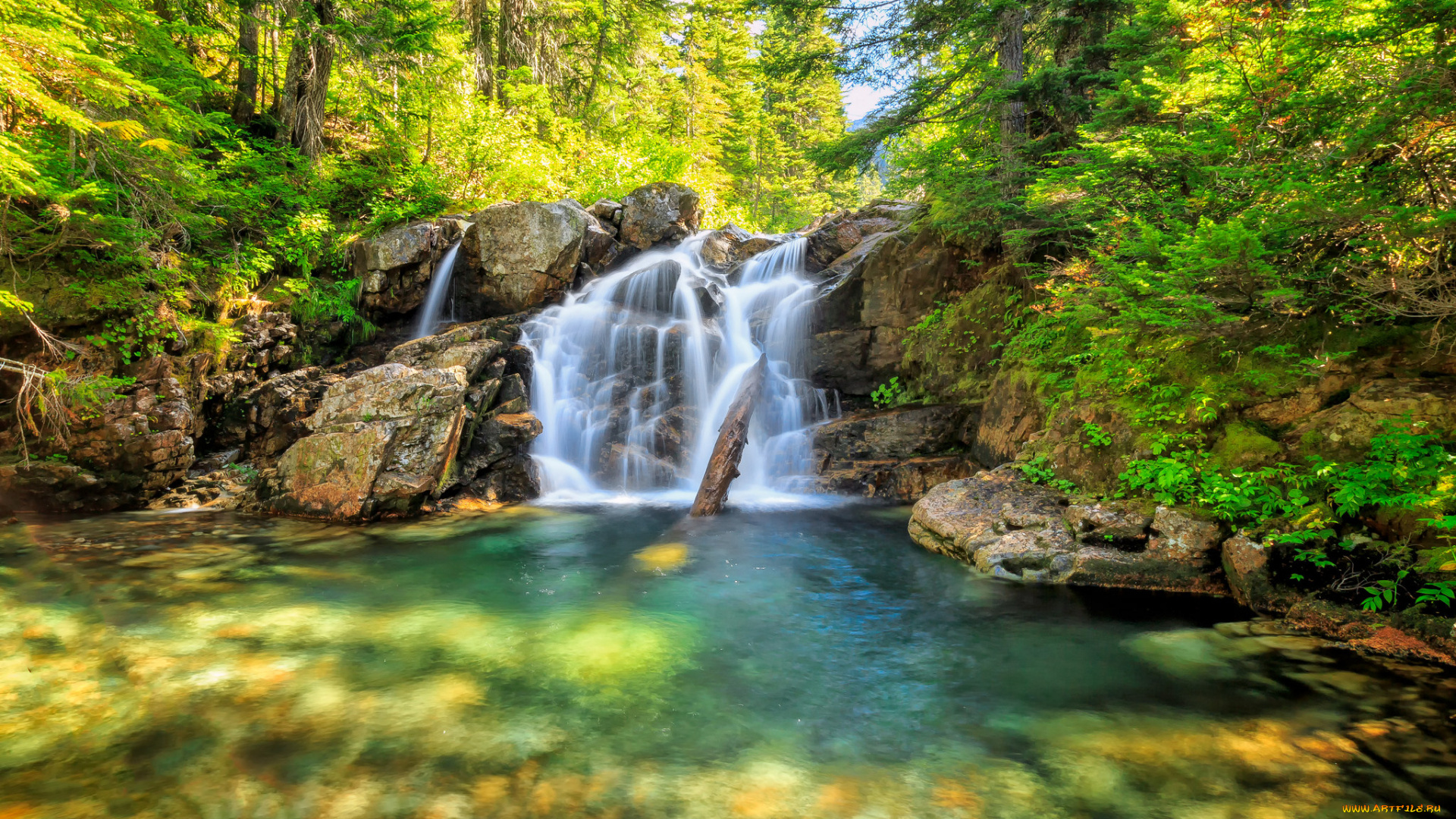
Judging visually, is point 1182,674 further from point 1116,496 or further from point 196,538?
point 196,538

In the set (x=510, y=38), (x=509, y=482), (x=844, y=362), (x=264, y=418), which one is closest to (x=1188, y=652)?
(x=844, y=362)

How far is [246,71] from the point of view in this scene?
13438mm

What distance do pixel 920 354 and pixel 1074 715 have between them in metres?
7.34

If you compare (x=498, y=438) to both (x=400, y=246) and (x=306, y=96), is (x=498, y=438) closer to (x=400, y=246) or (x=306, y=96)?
(x=400, y=246)

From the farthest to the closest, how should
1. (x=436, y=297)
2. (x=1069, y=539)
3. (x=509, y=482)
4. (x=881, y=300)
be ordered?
1. (x=436, y=297)
2. (x=881, y=300)
3. (x=509, y=482)
4. (x=1069, y=539)

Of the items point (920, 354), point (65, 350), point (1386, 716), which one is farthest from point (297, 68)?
point (1386, 716)

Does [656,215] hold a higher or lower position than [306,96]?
lower

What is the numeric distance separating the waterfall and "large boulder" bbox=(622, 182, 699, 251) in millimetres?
4056

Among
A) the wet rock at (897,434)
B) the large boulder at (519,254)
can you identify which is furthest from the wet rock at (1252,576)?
the large boulder at (519,254)

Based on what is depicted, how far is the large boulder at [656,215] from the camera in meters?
14.8

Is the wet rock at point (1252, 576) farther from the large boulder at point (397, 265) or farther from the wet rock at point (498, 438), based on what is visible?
the large boulder at point (397, 265)

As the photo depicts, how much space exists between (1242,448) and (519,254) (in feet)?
40.0

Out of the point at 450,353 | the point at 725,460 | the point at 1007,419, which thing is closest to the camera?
the point at 1007,419

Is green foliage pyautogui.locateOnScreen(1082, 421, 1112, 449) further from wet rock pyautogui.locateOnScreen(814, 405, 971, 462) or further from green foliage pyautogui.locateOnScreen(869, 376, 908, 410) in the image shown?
green foliage pyautogui.locateOnScreen(869, 376, 908, 410)
